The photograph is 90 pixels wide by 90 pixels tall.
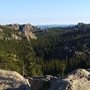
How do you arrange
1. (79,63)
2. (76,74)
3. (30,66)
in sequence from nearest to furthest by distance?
(76,74)
(30,66)
(79,63)

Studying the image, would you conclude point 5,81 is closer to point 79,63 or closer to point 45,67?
point 45,67

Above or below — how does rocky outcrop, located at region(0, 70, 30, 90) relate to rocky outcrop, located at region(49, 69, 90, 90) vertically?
below

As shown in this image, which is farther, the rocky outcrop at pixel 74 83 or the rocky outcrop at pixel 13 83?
the rocky outcrop at pixel 13 83

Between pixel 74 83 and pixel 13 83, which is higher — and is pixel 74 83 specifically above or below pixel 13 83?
above

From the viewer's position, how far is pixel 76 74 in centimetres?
1495

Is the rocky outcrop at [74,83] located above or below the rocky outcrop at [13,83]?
above

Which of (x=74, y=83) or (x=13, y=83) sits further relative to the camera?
(x=13, y=83)

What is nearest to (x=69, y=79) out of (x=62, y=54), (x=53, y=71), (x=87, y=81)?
(x=87, y=81)

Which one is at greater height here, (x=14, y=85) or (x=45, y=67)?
(x=14, y=85)

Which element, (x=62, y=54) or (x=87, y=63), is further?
(x=62, y=54)

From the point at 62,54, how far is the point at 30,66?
398 feet

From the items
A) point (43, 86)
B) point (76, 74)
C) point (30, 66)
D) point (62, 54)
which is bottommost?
point (62, 54)

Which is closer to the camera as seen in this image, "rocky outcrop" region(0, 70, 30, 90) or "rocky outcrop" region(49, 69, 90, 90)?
"rocky outcrop" region(49, 69, 90, 90)

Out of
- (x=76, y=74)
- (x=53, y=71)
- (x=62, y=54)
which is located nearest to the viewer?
(x=76, y=74)
